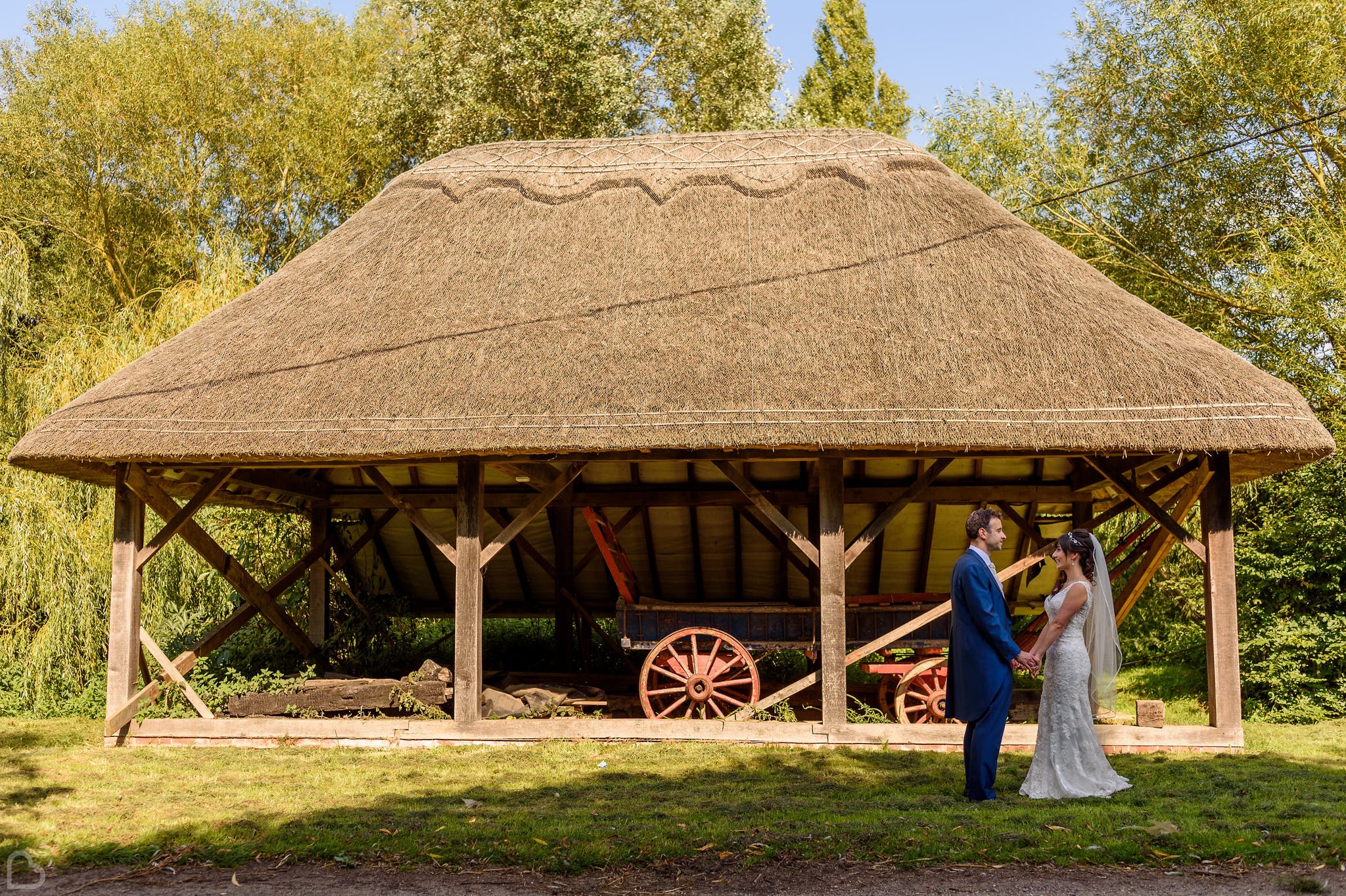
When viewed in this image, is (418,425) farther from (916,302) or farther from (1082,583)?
(1082,583)

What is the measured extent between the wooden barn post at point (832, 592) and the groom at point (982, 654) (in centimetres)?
211

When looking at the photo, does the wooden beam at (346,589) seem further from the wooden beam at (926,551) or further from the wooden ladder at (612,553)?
the wooden beam at (926,551)

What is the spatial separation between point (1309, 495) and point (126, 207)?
714 inches

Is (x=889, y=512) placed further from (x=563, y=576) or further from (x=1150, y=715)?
(x=563, y=576)

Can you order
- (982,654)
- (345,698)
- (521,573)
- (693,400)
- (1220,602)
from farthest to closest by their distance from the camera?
(521,573), (345,698), (1220,602), (693,400), (982,654)

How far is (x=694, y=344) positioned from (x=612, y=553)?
2.16m

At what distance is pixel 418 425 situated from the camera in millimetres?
7992

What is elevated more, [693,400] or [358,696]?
[693,400]

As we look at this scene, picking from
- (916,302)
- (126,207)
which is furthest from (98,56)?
Answer: (916,302)

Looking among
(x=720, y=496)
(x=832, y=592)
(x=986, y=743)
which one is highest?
(x=720, y=496)

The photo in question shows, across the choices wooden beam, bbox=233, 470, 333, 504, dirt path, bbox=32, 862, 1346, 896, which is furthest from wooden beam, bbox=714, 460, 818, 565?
wooden beam, bbox=233, 470, 333, 504

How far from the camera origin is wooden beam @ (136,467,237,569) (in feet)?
28.9

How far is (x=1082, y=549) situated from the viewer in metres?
6.01
